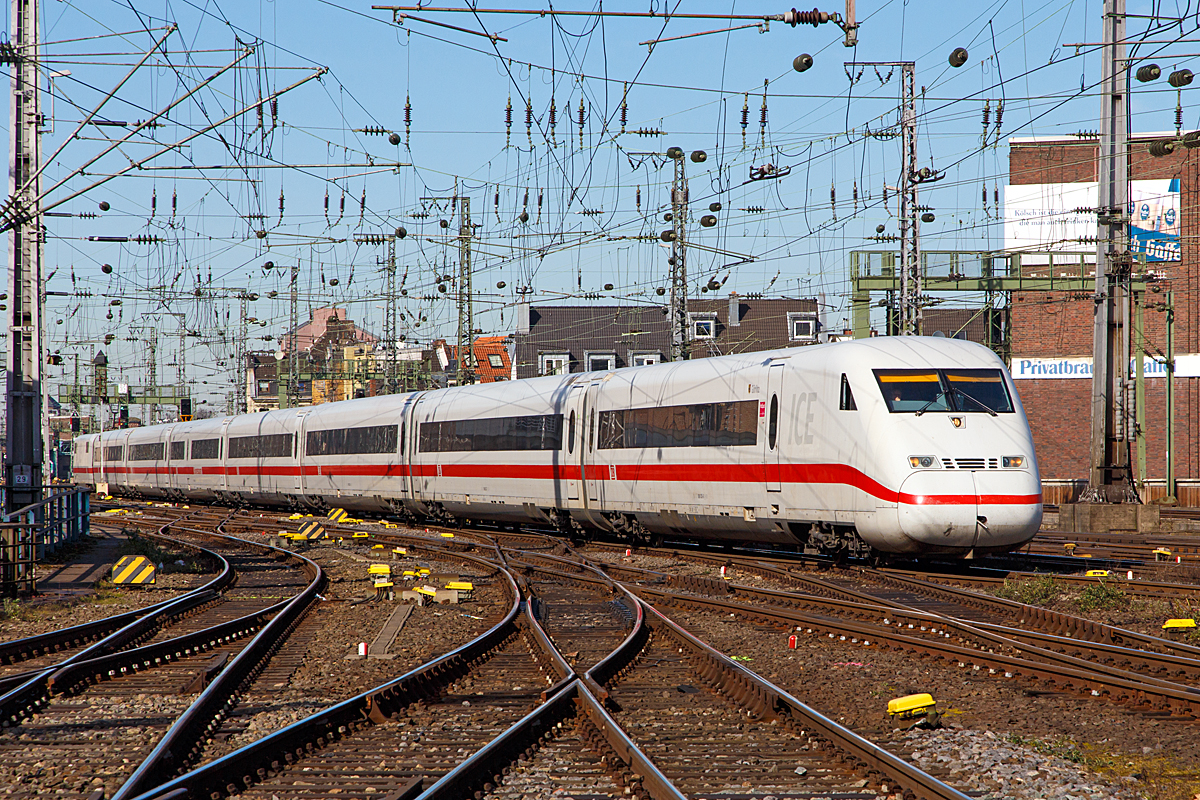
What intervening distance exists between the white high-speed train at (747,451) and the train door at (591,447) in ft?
0.13

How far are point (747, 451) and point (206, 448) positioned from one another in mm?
29880

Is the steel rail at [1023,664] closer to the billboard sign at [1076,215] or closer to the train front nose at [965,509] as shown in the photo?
the train front nose at [965,509]

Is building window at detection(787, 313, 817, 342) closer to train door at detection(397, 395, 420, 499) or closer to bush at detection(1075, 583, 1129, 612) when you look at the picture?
train door at detection(397, 395, 420, 499)

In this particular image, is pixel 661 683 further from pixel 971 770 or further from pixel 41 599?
pixel 41 599

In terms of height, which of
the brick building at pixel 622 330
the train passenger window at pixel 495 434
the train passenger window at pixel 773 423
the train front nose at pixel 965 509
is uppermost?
the brick building at pixel 622 330

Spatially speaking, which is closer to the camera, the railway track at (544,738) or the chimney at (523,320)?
the railway track at (544,738)

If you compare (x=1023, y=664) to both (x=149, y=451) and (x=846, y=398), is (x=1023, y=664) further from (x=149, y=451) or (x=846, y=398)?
(x=149, y=451)

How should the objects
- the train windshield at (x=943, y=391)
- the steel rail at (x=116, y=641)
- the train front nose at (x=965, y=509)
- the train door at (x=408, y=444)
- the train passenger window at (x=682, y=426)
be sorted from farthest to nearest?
1. the train door at (x=408, y=444)
2. the train passenger window at (x=682, y=426)
3. the train windshield at (x=943, y=391)
4. the train front nose at (x=965, y=509)
5. the steel rail at (x=116, y=641)

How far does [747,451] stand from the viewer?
17109 mm

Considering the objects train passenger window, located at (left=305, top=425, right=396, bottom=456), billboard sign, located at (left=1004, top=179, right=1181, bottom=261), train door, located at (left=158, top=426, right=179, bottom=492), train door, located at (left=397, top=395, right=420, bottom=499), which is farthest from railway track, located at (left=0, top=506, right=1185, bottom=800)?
train door, located at (left=158, top=426, right=179, bottom=492)

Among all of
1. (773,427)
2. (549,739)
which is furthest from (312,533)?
(549,739)

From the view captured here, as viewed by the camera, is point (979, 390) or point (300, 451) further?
point (300, 451)

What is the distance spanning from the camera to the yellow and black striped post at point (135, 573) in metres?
16.2

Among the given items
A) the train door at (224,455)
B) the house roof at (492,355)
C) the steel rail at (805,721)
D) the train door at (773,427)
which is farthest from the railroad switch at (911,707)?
the house roof at (492,355)
